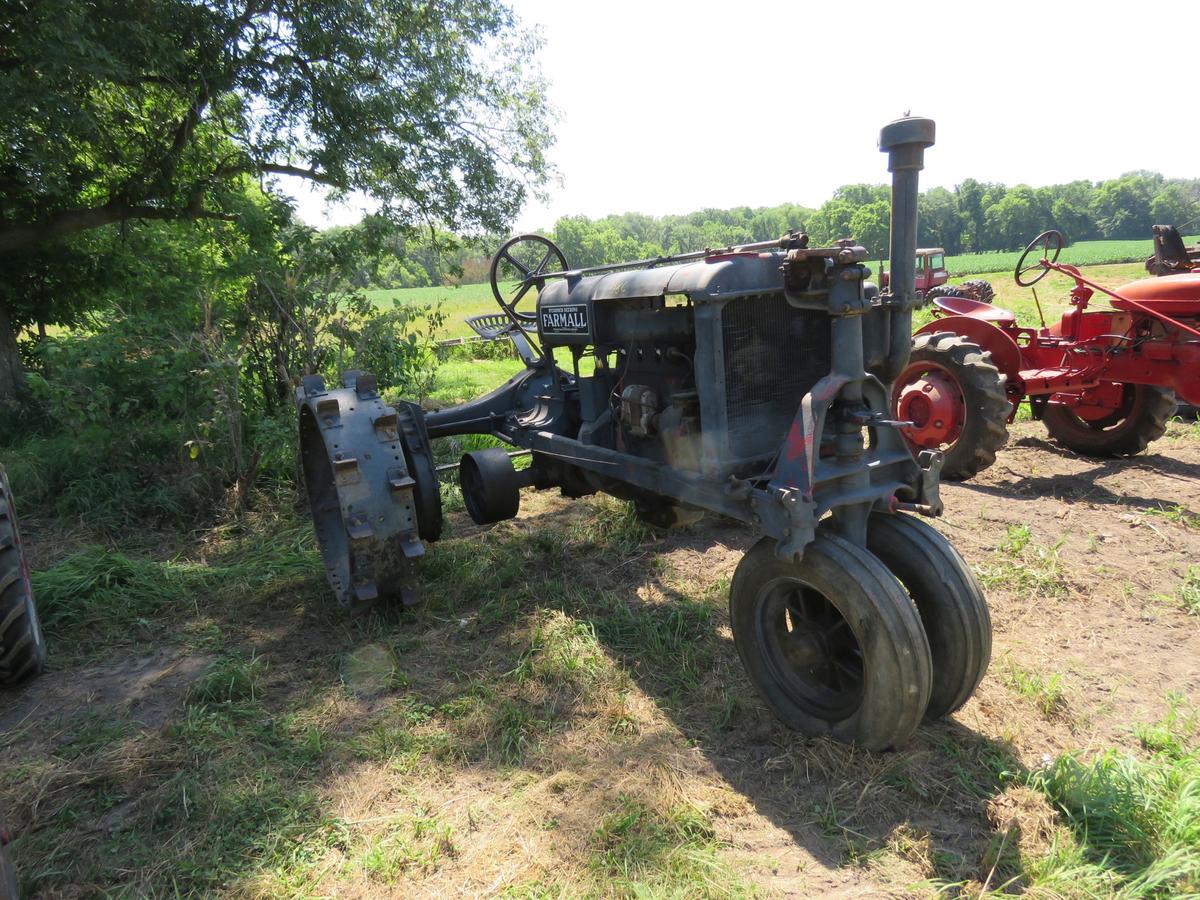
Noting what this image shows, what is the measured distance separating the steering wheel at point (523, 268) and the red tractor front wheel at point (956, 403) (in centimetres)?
252

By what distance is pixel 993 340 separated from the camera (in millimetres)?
5844

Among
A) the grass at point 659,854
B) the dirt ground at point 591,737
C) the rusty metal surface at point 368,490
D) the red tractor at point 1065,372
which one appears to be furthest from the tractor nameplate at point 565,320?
the red tractor at point 1065,372

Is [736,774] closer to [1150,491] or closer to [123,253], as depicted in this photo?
[1150,491]

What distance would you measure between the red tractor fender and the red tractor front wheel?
0.34 metres

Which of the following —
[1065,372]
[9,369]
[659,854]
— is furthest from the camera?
[9,369]

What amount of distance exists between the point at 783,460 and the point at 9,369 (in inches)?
324

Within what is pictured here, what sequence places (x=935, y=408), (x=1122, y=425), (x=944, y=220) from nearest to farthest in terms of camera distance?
(x=935, y=408), (x=1122, y=425), (x=944, y=220)

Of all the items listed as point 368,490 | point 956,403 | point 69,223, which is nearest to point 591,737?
point 368,490

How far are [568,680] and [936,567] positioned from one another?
1.49 m

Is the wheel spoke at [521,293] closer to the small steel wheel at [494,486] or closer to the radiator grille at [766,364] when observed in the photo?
A: the small steel wheel at [494,486]

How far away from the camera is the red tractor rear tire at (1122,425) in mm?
5770

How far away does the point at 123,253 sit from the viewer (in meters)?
8.29

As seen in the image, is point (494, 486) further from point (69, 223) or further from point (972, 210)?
point (972, 210)

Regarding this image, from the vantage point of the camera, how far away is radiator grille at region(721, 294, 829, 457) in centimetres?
290
